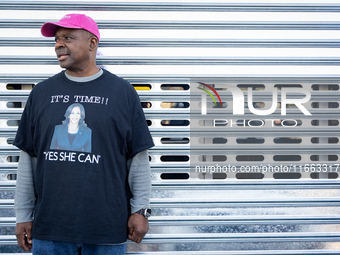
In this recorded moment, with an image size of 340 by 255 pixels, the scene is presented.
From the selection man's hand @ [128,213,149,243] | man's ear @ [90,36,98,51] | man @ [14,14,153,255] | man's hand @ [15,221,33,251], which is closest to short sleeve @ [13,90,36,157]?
man @ [14,14,153,255]

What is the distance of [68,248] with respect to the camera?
2172mm

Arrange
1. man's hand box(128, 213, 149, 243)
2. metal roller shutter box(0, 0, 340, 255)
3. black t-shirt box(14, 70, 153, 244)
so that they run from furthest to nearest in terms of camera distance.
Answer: metal roller shutter box(0, 0, 340, 255), man's hand box(128, 213, 149, 243), black t-shirt box(14, 70, 153, 244)

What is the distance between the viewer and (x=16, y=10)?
287cm

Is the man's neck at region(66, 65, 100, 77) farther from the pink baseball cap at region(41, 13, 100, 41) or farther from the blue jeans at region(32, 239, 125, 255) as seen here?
the blue jeans at region(32, 239, 125, 255)

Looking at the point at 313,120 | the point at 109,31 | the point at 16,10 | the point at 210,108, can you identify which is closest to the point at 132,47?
the point at 109,31

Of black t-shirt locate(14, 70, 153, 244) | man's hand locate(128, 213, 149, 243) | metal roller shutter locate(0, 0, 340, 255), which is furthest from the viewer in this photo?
metal roller shutter locate(0, 0, 340, 255)

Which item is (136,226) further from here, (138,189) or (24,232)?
(24,232)

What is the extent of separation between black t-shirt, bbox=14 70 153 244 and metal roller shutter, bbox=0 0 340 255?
0.69m

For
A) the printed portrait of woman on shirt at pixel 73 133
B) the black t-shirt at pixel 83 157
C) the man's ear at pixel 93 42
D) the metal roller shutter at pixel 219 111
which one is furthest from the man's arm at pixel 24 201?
the man's ear at pixel 93 42

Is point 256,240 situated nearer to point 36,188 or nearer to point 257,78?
point 257,78

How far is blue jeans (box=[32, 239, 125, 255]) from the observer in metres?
2.17

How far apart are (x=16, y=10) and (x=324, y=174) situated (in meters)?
3.44

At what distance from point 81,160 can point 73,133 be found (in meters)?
0.20

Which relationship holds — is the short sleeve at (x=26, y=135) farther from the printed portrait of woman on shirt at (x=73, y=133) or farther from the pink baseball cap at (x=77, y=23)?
the pink baseball cap at (x=77, y=23)
